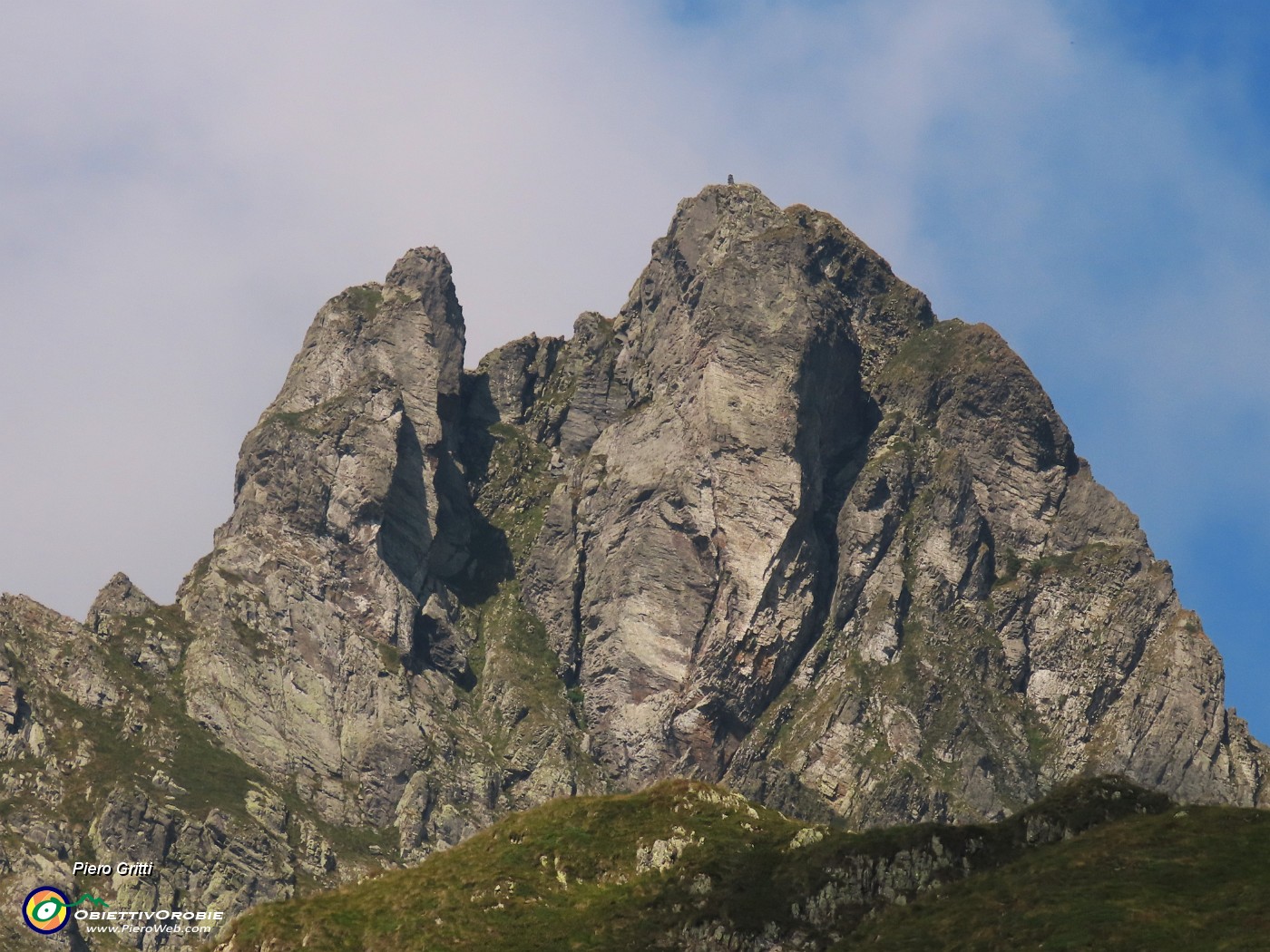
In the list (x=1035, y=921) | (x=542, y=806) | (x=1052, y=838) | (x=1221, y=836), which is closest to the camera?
(x=1035, y=921)

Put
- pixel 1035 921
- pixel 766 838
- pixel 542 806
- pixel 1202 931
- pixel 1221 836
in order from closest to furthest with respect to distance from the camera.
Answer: pixel 1202 931, pixel 1035 921, pixel 1221 836, pixel 766 838, pixel 542 806

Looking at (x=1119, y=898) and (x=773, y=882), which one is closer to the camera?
(x=1119, y=898)

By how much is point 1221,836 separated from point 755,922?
3051 cm

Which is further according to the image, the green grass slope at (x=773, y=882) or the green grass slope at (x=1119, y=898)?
the green grass slope at (x=773, y=882)

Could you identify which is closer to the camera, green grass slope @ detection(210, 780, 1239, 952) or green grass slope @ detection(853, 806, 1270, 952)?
green grass slope @ detection(853, 806, 1270, 952)

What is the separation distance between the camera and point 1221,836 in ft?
387

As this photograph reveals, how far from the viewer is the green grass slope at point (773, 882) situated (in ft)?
369

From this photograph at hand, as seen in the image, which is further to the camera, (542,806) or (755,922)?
(542,806)

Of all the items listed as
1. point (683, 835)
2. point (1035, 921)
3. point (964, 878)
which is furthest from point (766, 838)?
point (1035, 921)

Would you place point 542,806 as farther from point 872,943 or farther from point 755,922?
point 872,943

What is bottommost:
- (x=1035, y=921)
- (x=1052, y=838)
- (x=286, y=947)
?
(x=286, y=947)

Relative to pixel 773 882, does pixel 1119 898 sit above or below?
below

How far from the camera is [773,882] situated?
128 meters

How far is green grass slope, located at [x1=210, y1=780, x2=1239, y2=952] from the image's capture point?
112 meters
